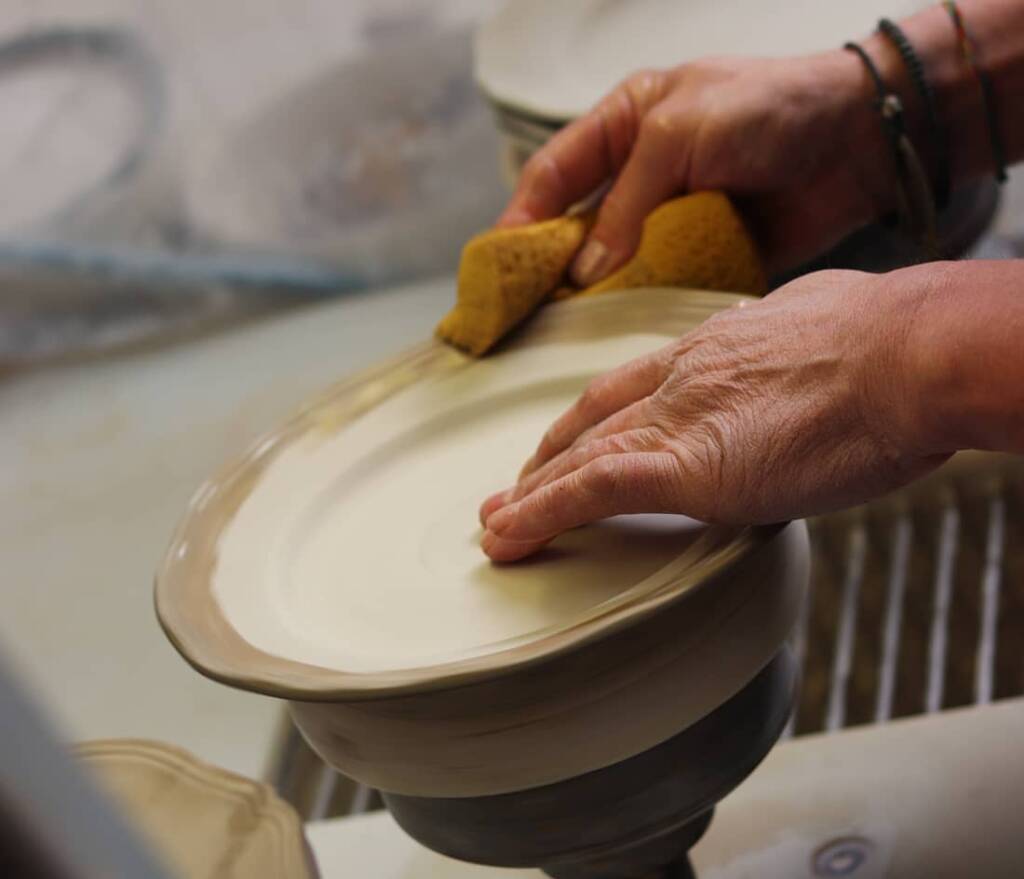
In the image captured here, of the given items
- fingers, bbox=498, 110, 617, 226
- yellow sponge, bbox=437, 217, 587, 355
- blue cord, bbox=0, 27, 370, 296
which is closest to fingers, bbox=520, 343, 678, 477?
yellow sponge, bbox=437, 217, 587, 355

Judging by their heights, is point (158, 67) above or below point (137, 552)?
above

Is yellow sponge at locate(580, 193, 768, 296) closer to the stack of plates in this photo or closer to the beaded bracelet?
the beaded bracelet

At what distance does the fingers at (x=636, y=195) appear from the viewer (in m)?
0.69

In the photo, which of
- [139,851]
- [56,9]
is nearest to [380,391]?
[139,851]

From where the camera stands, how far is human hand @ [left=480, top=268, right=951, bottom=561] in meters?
0.47

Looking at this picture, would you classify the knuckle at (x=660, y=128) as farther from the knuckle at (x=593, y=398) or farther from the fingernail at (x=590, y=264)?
the knuckle at (x=593, y=398)

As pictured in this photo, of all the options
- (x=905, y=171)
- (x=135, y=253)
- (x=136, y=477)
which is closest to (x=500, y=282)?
(x=905, y=171)

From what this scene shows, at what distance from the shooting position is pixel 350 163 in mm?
1501

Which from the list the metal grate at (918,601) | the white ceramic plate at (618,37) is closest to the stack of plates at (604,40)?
the white ceramic plate at (618,37)

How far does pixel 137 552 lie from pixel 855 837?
87 cm

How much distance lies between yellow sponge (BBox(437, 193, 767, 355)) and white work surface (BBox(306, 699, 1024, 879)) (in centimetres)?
30

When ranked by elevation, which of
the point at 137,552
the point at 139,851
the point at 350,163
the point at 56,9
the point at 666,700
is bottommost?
the point at 137,552

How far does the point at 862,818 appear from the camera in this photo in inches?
27.9

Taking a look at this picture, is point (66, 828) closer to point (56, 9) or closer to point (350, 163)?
point (350, 163)
